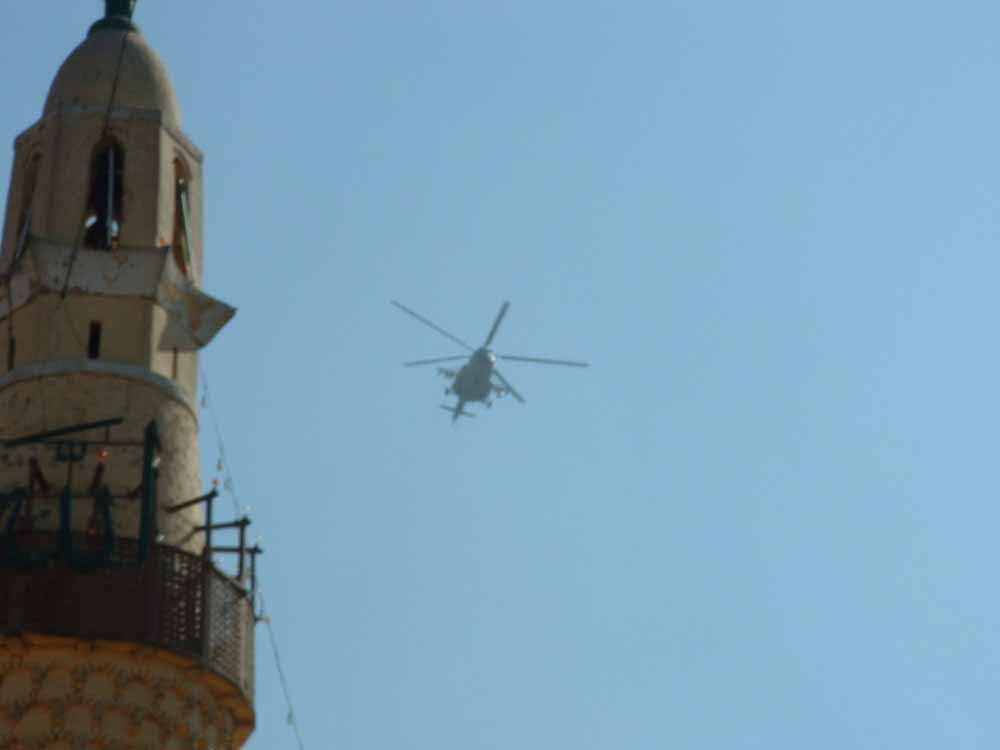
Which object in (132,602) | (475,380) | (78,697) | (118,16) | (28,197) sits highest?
(475,380)

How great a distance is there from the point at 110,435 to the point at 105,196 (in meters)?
4.51

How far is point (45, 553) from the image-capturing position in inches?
1254

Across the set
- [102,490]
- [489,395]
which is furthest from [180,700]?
[489,395]

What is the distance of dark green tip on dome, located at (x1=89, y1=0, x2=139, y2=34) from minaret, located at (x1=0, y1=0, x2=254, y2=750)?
0.04 m

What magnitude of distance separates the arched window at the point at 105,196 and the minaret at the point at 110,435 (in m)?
0.03

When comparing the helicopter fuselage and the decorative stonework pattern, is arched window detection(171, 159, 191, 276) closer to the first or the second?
the decorative stonework pattern

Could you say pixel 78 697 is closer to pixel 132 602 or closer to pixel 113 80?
pixel 132 602

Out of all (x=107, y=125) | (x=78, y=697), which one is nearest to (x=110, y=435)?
(x=78, y=697)

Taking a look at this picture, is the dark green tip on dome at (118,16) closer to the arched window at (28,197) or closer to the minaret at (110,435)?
the minaret at (110,435)

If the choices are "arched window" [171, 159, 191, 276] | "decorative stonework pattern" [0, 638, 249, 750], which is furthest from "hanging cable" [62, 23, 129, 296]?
"decorative stonework pattern" [0, 638, 249, 750]

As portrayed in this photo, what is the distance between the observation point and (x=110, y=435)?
3381 centimetres

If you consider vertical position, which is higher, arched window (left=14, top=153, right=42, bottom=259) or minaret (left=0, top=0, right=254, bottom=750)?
arched window (left=14, top=153, right=42, bottom=259)

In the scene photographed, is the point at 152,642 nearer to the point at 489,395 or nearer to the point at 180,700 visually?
the point at 180,700

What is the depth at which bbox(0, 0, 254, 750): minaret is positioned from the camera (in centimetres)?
3141
